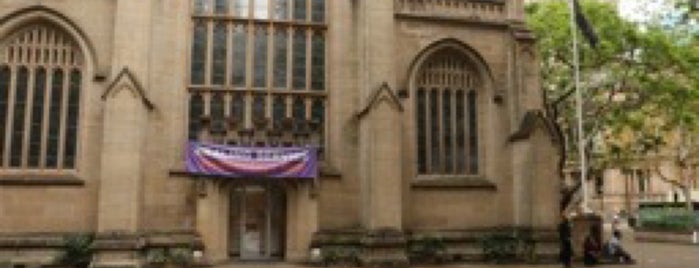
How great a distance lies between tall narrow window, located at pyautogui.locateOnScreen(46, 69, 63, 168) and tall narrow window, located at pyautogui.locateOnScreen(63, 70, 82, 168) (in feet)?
0.87

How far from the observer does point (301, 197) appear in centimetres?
2189

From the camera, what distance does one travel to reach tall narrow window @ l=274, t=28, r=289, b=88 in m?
22.8

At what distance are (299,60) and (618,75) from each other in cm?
1713

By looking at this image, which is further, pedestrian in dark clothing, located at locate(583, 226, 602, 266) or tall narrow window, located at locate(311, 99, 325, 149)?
tall narrow window, located at locate(311, 99, 325, 149)

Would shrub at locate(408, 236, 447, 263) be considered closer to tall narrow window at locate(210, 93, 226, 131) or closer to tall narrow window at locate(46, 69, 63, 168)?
tall narrow window at locate(210, 93, 226, 131)

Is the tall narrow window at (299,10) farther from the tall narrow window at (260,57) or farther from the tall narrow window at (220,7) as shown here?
the tall narrow window at (220,7)

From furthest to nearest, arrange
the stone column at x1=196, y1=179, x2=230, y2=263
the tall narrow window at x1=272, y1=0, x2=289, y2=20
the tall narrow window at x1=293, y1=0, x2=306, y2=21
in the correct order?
the tall narrow window at x1=293, y1=0, x2=306, y2=21 → the tall narrow window at x1=272, y1=0, x2=289, y2=20 → the stone column at x1=196, y1=179, x2=230, y2=263

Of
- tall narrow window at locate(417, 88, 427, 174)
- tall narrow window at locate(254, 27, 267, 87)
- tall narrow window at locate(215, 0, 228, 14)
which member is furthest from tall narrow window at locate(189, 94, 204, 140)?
tall narrow window at locate(417, 88, 427, 174)

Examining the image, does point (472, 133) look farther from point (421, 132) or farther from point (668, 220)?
point (668, 220)

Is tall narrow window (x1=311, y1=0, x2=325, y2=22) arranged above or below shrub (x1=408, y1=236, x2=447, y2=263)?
above

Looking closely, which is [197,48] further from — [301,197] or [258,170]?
[301,197]

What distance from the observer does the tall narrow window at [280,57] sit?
2284 cm

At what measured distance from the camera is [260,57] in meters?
22.8

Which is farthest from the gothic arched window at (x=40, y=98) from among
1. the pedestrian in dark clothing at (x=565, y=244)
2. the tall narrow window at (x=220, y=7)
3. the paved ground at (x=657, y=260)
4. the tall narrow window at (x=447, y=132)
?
the pedestrian in dark clothing at (x=565, y=244)
